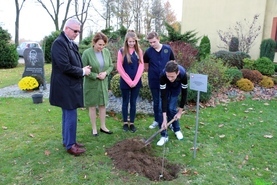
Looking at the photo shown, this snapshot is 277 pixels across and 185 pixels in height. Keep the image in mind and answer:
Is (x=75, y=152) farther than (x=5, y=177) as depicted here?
Yes

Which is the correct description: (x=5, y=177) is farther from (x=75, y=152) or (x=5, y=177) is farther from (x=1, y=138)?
(x=1, y=138)

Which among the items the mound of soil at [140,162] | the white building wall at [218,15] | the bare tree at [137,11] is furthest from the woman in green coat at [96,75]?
the bare tree at [137,11]

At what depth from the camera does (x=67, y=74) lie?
2986 millimetres

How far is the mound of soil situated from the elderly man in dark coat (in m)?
0.71

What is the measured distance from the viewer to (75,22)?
2969 millimetres

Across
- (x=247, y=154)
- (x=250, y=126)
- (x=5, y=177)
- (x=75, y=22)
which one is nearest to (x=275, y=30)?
(x=250, y=126)

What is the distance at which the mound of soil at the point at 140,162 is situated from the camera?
2.88 m

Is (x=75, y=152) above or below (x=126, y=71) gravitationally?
below

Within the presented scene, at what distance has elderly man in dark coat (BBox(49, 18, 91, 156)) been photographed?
2.91 m

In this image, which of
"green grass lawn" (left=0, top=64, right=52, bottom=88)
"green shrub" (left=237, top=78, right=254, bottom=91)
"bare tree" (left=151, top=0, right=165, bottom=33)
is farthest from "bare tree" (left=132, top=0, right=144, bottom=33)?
"green shrub" (left=237, top=78, right=254, bottom=91)

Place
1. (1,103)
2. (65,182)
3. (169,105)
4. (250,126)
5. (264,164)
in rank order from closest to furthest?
(65,182), (264,164), (169,105), (250,126), (1,103)

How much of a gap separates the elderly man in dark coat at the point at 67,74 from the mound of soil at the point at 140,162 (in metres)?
0.71

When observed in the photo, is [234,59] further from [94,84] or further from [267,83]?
[94,84]

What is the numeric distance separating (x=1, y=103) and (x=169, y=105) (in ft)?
15.2
